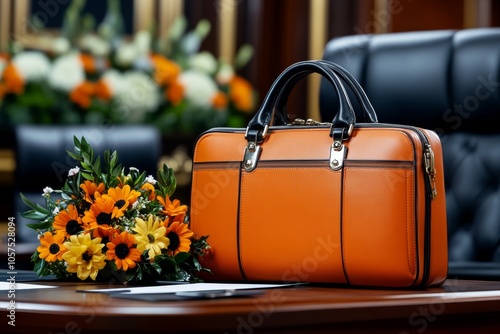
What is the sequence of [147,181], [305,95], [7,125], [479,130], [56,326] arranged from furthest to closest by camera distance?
[305,95] < [7,125] < [479,130] < [147,181] < [56,326]

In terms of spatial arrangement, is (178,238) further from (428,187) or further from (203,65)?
(203,65)

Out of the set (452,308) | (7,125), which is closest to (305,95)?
(7,125)

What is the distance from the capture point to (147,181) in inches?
46.2

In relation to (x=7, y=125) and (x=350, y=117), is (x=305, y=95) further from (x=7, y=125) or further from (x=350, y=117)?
(x=350, y=117)

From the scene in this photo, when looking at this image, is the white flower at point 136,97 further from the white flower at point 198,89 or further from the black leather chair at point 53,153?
the black leather chair at point 53,153

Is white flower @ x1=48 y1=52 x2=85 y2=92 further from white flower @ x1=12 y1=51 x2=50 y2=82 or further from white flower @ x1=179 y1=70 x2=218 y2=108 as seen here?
white flower @ x1=179 y1=70 x2=218 y2=108

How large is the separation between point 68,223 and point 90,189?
52 mm

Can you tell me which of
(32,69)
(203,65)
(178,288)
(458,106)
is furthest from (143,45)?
(178,288)

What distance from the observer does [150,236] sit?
108 centimetres

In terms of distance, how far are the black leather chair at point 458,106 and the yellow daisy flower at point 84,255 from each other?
2.55ft

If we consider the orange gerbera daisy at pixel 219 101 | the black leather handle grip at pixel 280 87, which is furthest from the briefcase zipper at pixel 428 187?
the orange gerbera daisy at pixel 219 101

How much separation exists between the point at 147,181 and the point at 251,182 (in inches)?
5.3

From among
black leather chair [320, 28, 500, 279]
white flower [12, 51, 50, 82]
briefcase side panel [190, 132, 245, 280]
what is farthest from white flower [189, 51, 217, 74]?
briefcase side panel [190, 132, 245, 280]

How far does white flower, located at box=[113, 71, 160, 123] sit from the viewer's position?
2.97 m
